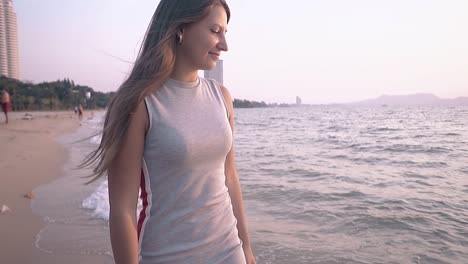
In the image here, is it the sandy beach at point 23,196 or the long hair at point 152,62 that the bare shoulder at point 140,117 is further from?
the sandy beach at point 23,196

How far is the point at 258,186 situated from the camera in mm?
7832

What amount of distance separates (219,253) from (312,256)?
2.94 m

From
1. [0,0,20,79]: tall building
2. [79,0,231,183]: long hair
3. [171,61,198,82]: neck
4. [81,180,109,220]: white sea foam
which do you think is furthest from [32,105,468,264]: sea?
[0,0,20,79]: tall building

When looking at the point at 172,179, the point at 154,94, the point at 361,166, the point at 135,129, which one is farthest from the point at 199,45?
the point at 361,166

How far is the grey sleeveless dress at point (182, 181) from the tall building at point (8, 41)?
3089 inches

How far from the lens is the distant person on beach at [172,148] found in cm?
127

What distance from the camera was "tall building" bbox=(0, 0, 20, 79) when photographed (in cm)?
6831

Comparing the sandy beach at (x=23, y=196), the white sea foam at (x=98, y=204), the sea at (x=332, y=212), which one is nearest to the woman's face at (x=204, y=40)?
the sea at (x=332, y=212)

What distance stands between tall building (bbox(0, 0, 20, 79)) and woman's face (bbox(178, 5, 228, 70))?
257 ft

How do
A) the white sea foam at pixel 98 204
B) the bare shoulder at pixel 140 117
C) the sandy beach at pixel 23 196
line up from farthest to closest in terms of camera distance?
the white sea foam at pixel 98 204, the sandy beach at pixel 23 196, the bare shoulder at pixel 140 117

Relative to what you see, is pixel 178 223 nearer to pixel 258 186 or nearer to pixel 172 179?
pixel 172 179

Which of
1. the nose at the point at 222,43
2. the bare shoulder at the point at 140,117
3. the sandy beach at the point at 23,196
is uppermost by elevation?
the nose at the point at 222,43

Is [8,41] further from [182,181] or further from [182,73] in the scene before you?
[182,181]

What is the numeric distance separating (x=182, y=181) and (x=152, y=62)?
0.48m
